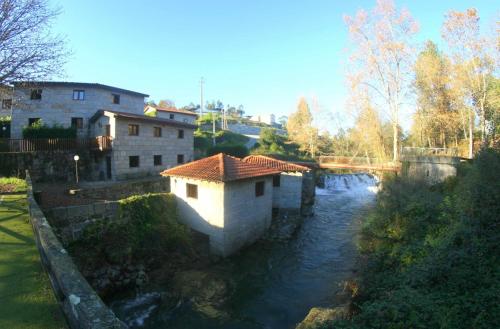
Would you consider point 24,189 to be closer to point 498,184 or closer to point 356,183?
point 498,184

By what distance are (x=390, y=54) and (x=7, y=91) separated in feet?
96.6

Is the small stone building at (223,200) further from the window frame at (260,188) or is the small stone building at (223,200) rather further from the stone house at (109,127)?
the stone house at (109,127)

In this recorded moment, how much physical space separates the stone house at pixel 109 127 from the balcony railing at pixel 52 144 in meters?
0.13

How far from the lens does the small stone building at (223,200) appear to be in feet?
45.2

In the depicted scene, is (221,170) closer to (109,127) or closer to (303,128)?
(109,127)

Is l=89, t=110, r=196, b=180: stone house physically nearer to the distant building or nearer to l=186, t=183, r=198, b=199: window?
l=186, t=183, r=198, b=199: window

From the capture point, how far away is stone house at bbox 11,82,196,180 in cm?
2295

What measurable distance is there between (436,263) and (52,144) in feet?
83.5

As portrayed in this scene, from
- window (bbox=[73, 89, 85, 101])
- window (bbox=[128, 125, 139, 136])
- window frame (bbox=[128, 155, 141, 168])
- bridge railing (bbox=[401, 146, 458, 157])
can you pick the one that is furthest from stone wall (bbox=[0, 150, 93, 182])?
bridge railing (bbox=[401, 146, 458, 157])

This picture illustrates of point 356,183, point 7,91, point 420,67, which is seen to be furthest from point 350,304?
point 356,183

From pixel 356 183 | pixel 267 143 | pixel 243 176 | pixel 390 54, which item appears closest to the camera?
pixel 243 176

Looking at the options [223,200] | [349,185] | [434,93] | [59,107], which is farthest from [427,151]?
[59,107]

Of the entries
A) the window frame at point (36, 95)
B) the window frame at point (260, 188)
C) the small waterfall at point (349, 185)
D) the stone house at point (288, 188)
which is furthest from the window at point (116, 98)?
the small waterfall at point (349, 185)

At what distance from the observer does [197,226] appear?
14805 millimetres
